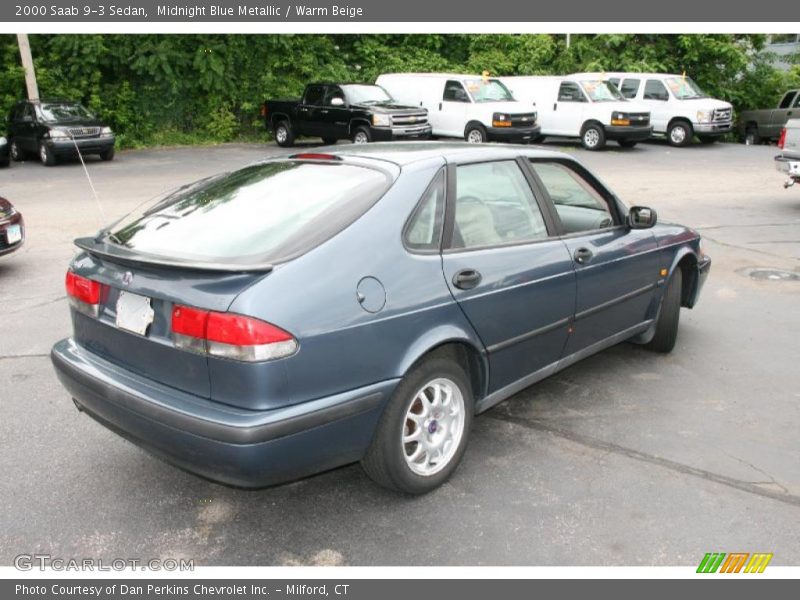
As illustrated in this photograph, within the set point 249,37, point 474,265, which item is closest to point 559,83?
point 249,37

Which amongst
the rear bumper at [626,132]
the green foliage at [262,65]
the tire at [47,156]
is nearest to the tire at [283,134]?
the green foliage at [262,65]

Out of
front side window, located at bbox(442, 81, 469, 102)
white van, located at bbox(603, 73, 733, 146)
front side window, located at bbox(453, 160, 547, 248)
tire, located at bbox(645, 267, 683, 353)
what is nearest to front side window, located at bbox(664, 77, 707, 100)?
white van, located at bbox(603, 73, 733, 146)

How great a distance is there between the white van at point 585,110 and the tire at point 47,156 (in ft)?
42.7

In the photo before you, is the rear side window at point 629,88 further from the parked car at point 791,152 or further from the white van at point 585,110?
the parked car at point 791,152

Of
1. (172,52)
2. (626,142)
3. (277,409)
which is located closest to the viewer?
(277,409)

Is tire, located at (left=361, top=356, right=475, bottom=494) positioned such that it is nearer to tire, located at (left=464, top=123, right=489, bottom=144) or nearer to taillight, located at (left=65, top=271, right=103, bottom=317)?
taillight, located at (left=65, top=271, right=103, bottom=317)

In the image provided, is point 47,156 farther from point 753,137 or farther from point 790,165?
point 753,137

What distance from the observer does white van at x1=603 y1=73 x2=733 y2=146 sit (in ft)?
69.3

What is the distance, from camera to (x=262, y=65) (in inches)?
997

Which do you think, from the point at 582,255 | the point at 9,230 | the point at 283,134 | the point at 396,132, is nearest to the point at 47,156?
the point at 283,134

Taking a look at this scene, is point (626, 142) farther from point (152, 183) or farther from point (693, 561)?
point (693, 561)

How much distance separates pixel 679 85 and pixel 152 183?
50.3ft

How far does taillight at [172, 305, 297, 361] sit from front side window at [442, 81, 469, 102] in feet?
62.2

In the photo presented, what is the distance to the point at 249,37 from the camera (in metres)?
24.7
